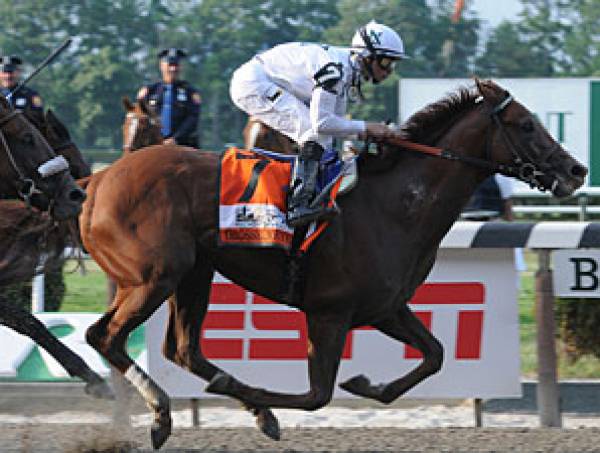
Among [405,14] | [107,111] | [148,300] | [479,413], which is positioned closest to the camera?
[148,300]

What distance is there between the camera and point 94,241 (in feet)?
18.6

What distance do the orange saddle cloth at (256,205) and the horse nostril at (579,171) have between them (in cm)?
104

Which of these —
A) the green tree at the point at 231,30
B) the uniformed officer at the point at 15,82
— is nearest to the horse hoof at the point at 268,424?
the uniformed officer at the point at 15,82

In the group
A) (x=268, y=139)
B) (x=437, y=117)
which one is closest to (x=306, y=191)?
A: (x=437, y=117)

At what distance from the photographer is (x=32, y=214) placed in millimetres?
A: 6473

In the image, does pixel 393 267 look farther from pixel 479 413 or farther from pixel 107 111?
pixel 107 111

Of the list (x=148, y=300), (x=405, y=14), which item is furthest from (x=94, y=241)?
(x=405, y=14)

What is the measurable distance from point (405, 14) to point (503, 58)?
16.0ft

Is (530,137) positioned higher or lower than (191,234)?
higher

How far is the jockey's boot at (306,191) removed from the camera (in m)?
5.39

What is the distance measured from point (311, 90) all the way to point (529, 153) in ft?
3.17

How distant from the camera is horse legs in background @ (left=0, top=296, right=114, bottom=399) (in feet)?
19.6

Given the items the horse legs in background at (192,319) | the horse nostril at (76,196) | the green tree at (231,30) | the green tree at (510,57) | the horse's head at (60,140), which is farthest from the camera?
the green tree at (510,57)

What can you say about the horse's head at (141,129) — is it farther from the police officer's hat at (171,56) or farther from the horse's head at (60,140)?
the horse's head at (60,140)
